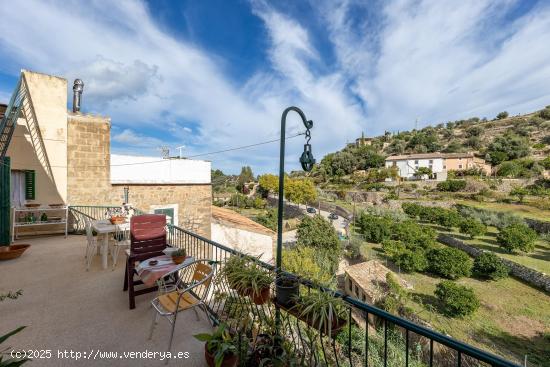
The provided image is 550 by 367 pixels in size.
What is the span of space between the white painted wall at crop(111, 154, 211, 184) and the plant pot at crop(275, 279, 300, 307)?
810cm

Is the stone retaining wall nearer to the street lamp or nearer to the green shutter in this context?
the street lamp

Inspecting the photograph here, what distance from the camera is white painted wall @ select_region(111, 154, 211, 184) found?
27.3ft

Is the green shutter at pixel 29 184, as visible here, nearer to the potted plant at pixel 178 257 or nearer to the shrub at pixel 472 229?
the potted plant at pixel 178 257

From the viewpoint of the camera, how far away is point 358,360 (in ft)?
25.8

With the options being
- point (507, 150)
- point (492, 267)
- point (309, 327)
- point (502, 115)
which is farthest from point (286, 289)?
point (502, 115)

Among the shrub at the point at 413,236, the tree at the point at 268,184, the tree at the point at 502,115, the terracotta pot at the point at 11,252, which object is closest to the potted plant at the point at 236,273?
the terracotta pot at the point at 11,252

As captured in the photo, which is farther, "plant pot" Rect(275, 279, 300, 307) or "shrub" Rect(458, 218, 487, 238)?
"shrub" Rect(458, 218, 487, 238)

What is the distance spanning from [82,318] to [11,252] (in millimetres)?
3561

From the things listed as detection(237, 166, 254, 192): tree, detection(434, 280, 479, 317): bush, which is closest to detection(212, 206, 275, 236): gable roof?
detection(434, 280, 479, 317): bush

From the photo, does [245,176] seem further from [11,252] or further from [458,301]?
[11,252]

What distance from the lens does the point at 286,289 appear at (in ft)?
7.02

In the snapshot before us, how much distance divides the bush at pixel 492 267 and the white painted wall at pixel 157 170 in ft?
56.5

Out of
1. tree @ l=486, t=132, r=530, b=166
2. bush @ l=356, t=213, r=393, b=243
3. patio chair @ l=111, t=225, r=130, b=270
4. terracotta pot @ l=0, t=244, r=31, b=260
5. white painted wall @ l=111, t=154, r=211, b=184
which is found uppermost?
tree @ l=486, t=132, r=530, b=166

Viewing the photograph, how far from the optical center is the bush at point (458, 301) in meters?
11.2
